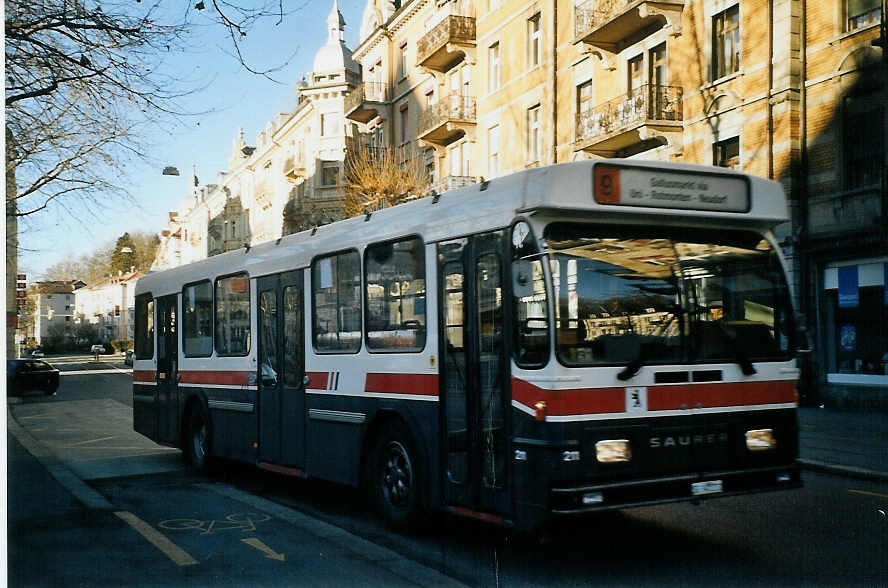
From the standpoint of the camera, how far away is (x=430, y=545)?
802cm

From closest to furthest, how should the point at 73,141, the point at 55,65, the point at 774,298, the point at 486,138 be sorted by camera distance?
the point at 774,298 < the point at 55,65 < the point at 73,141 < the point at 486,138

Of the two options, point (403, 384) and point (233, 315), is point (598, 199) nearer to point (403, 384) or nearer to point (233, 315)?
point (403, 384)

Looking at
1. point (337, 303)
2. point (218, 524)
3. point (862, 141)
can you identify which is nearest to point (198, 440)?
point (218, 524)

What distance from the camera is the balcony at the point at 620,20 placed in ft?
79.8

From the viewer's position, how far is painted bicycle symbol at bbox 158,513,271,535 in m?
8.90

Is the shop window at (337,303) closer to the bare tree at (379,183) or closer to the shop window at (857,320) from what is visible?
the shop window at (857,320)

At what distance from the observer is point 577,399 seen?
6.56m

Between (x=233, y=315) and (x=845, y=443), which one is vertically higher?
(x=233, y=315)

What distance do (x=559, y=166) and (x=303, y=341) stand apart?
4.39 m

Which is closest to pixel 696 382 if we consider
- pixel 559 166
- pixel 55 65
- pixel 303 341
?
pixel 559 166

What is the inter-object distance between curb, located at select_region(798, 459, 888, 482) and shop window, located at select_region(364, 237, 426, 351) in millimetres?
4974

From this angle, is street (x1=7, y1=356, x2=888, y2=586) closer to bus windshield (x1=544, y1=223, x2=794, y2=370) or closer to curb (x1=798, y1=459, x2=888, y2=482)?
curb (x1=798, y1=459, x2=888, y2=482)

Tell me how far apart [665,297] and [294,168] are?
45.8 meters

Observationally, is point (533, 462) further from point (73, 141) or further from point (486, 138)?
point (486, 138)
